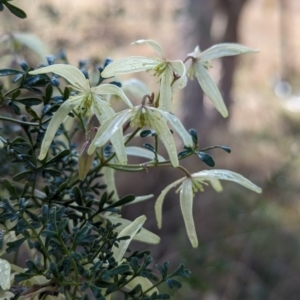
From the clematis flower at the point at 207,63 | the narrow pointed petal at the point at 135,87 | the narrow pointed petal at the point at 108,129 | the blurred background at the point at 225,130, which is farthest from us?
the blurred background at the point at 225,130

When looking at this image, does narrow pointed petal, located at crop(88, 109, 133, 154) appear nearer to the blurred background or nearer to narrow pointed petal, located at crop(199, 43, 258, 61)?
narrow pointed petal, located at crop(199, 43, 258, 61)

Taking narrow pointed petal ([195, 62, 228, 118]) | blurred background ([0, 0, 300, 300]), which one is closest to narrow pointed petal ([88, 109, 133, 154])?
narrow pointed petal ([195, 62, 228, 118])

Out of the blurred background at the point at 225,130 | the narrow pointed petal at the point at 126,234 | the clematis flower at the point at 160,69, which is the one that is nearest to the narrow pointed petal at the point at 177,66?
the clematis flower at the point at 160,69

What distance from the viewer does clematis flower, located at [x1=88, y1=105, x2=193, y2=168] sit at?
302 mm

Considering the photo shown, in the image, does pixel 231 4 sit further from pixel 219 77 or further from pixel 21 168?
pixel 21 168

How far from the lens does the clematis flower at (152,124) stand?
0.99 feet

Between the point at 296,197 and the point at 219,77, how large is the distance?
66 cm

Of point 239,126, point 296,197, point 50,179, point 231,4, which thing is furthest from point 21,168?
point 239,126

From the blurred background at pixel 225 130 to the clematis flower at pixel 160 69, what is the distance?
0.91ft

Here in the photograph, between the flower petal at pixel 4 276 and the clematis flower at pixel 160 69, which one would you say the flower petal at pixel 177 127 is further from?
the flower petal at pixel 4 276

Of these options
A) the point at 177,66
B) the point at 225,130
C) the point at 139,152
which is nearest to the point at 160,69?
the point at 177,66

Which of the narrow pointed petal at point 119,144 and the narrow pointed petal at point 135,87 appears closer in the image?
the narrow pointed petal at point 119,144

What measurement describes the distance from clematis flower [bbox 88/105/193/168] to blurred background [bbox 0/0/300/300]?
0.31 meters

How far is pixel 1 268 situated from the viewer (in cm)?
31
